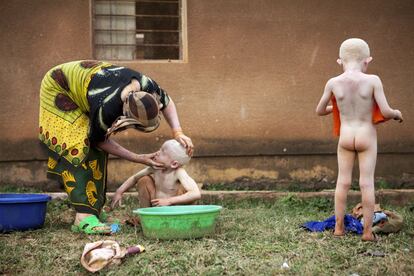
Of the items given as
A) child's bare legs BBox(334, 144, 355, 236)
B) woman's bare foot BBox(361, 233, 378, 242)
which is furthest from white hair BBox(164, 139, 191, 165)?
woman's bare foot BBox(361, 233, 378, 242)

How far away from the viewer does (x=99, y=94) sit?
458 cm

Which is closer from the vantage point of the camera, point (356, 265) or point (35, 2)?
point (356, 265)

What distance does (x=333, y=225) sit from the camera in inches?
191

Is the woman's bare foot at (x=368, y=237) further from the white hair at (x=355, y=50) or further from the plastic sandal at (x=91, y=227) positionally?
the plastic sandal at (x=91, y=227)

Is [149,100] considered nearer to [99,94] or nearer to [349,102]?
[99,94]

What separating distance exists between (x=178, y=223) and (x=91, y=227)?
0.83 m

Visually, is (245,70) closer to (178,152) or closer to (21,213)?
(178,152)

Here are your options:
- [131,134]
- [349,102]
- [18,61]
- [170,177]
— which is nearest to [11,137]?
[18,61]

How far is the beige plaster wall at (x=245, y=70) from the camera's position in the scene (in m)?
6.98

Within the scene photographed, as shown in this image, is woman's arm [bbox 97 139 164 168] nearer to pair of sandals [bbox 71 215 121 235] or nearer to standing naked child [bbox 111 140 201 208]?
standing naked child [bbox 111 140 201 208]

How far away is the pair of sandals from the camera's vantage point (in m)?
4.71

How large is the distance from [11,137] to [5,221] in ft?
7.67

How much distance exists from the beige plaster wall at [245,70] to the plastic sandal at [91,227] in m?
2.34

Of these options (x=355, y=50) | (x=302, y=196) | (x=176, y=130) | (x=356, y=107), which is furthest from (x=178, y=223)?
(x=302, y=196)
